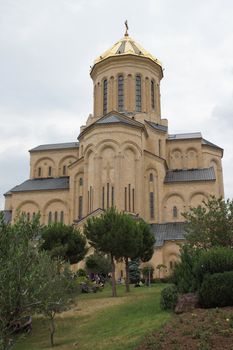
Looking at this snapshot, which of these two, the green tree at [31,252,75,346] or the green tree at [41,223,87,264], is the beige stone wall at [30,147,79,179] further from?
the green tree at [31,252,75,346]

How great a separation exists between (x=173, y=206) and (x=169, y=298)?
2703 centimetres

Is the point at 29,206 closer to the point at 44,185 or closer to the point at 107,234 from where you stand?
the point at 44,185

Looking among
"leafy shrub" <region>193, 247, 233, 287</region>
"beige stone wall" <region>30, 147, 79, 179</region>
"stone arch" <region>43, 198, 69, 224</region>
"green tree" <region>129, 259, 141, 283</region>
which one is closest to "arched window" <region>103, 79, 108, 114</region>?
"beige stone wall" <region>30, 147, 79, 179</region>

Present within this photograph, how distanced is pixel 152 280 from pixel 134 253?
8.80 meters

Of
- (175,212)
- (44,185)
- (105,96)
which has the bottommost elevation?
(175,212)

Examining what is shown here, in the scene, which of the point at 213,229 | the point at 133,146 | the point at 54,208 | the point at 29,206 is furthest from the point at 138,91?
the point at 213,229

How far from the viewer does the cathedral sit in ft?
136

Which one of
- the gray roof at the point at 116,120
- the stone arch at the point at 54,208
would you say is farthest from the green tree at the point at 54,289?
the stone arch at the point at 54,208

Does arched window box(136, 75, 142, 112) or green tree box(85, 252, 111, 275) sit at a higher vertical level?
arched window box(136, 75, 142, 112)

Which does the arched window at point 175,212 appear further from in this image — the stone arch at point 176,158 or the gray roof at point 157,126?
the gray roof at point 157,126

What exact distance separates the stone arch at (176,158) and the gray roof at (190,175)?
8.66 feet

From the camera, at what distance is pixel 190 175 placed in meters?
45.8

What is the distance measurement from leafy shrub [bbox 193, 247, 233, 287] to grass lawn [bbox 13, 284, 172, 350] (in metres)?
1.99

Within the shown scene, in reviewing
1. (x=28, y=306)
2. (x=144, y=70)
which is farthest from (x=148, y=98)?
(x=28, y=306)
